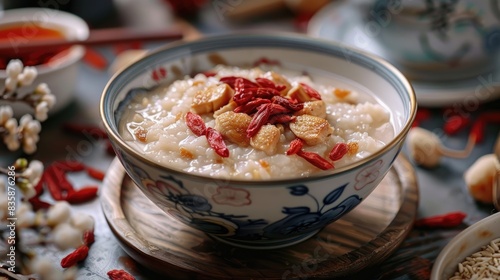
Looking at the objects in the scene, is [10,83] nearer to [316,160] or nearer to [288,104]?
[288,104]

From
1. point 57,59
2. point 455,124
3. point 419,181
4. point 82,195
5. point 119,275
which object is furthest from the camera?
point 57,59

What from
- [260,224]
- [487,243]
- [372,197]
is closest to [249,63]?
[372,197]

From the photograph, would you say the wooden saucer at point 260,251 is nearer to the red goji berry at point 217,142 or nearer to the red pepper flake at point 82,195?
the red pepper flake at point 82,195

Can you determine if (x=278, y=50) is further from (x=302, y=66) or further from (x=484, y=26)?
(x=484, y=26)

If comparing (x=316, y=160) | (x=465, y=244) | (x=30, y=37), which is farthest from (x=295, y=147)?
(x=30, y=37)

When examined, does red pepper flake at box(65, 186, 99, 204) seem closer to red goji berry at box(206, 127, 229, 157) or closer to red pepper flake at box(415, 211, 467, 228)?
red goji berry at box(206, 127, 229, 157)

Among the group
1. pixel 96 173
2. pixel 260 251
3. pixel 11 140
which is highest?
pixel 11 140

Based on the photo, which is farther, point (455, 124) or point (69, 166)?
point (455, 124)

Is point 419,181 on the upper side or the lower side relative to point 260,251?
lower
